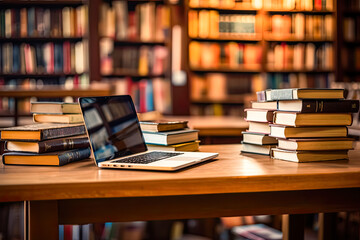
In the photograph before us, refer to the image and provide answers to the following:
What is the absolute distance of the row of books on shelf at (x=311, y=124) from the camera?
1.08 metres

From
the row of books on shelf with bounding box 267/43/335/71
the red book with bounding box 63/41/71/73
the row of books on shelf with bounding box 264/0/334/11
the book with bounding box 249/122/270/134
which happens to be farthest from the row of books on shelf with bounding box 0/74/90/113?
the book with bounding box 249/122/270/134

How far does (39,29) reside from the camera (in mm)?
4133

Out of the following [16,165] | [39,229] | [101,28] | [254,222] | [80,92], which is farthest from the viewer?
[101,28]

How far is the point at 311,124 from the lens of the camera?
109 cm

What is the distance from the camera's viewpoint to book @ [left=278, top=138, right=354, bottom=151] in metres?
1.07

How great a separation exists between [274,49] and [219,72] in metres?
0.64

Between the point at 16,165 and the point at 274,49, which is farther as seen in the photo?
the point at 274,49

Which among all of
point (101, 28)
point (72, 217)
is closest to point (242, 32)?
point (101, 28)

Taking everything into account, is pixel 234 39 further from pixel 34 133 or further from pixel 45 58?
pixel 34 133

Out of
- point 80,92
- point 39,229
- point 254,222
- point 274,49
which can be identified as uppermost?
point 274,49

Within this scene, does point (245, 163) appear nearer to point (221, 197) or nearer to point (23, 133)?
point (221, 197)

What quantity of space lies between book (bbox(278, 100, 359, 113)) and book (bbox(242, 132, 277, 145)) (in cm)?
11

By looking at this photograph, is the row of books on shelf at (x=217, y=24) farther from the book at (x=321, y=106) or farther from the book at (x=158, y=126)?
the book at (x=321, y=106)

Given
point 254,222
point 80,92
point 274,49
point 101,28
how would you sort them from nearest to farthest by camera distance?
point 80,92 < point 254,222 < point 101,28 < point 274,49
